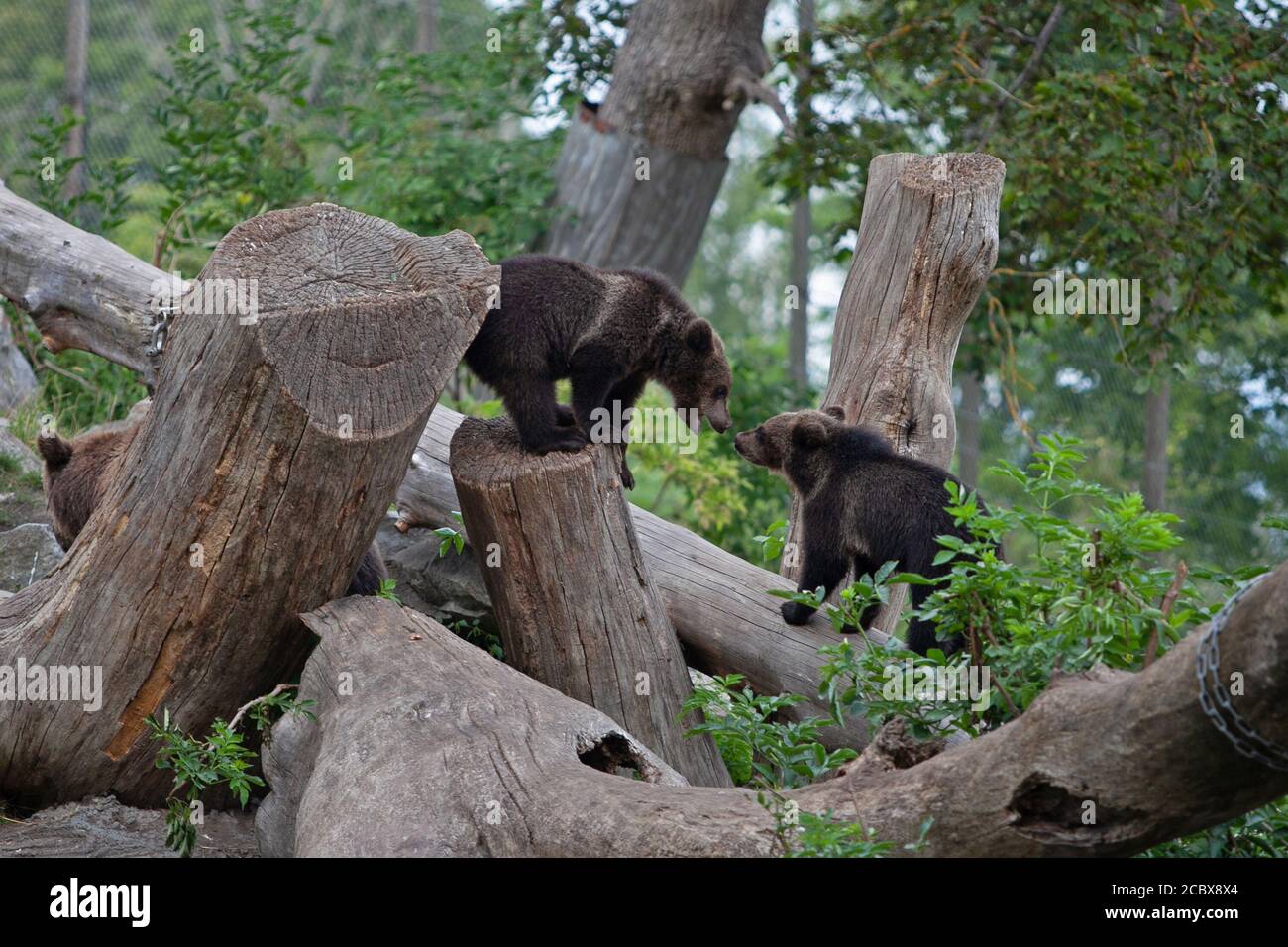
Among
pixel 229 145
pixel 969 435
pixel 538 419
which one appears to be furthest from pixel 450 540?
pixel 969 435

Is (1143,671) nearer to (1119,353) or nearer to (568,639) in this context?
(568,639)

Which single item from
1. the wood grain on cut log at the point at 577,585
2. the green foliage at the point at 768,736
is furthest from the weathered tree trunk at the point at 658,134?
the green foliage at the point at 768,736

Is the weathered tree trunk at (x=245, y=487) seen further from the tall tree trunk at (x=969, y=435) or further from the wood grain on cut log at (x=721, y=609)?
the tall tree trunk at (x=969, y=435)

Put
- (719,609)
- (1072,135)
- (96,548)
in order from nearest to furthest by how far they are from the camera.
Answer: (96,548) → (719,609) → (1072,135)

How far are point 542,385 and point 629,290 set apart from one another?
2.71 ft

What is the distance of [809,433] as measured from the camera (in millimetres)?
6109

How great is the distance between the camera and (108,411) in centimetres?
873

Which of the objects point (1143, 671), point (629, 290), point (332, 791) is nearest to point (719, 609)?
point (629, 290)

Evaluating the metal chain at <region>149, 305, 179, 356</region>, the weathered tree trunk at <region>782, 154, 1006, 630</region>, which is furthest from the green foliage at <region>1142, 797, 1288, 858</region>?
the metal chain at <region>149, 305, 179, 356</region>

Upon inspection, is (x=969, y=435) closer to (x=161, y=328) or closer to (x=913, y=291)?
(x=913, y=291)

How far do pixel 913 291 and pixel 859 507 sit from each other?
44.3 inches

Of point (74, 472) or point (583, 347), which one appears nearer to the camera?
point (583, 347)

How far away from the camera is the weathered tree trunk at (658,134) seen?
10.5 meters
